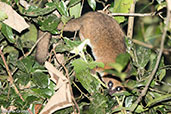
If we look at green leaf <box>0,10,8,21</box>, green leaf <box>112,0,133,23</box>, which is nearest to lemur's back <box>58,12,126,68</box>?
green leaf <box>112,0,133,23</box>

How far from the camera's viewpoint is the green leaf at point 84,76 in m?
2.95

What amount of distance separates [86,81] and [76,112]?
Answer: 1.18ft

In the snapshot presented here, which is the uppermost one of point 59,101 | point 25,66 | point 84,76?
point 25,66

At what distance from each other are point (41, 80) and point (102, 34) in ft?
4.45

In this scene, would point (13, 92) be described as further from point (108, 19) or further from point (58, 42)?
point (108, 19)

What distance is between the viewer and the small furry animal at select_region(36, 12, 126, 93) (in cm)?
392

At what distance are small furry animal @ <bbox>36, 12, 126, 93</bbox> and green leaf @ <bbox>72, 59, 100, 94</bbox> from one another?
87 centimetres

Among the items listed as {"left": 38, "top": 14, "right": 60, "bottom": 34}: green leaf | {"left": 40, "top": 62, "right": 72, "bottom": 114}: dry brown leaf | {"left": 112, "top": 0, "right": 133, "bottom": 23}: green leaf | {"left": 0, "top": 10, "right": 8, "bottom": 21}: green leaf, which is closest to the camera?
{"left": 40, "top": 62, "right": 72, "bottom": 114}: dry brown leaf

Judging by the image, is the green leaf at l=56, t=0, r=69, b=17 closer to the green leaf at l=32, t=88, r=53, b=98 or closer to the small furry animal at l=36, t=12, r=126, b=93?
the small furry animal at l=36, t=12, r=126, b=93

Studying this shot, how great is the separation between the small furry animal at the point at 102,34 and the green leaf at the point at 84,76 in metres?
0.87

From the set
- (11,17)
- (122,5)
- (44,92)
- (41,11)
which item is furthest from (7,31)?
(122,5)

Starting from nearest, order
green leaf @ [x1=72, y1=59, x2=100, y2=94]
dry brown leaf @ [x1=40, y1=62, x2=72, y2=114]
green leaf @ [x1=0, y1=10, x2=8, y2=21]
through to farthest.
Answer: dry brown leaf @ [x1=40, y1=62, x2=72, y2=114] → green leaf @ [x1=72, y1=59, x2=100, y2=94] → green leaf @ [x1=0, y1=10, x2=8, y2=21]

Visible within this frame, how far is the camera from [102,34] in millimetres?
4008

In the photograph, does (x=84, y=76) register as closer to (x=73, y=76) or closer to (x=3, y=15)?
(x=73, y=76)
